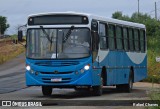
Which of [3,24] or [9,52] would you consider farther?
[3,24]

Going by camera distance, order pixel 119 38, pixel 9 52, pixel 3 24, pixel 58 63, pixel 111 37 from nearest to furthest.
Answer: pixel 58 63
pixel 111 37
pixel 119 38
pixel 9 52
pixel 3 24

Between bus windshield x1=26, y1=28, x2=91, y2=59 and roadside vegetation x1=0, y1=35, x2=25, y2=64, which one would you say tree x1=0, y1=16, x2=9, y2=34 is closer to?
roadside vegetation x1=0, y1=35, x2=25, y2=64

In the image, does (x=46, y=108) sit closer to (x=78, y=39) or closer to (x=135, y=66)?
(x=78, y=39)

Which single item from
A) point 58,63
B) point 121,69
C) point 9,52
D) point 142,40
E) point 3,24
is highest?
point 3,24

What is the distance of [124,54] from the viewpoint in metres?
25.9

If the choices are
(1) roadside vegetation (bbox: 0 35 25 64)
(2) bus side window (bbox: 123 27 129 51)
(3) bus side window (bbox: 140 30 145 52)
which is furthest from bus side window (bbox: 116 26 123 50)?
(1) roadside vegetation (bbox: 0 35 25 64)

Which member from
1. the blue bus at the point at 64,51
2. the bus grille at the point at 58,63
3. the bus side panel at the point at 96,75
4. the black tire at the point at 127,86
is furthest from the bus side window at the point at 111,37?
the black tire at the point at 127,86

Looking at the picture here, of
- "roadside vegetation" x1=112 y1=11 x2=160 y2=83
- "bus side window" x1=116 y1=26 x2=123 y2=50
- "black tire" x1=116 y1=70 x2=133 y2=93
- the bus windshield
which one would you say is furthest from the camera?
"roadside vegetation" x1=112 y1=11 x2=160 y2=83

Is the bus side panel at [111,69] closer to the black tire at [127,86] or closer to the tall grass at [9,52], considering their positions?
the black tire at [127,86]

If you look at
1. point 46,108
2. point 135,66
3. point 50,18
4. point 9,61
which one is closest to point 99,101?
point 46,108

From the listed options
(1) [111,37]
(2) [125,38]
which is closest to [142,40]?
(2) [125,38]

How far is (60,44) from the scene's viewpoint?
2098cm

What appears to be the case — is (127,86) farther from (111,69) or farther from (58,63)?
(58,63)

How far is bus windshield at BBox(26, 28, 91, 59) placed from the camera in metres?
20.9
